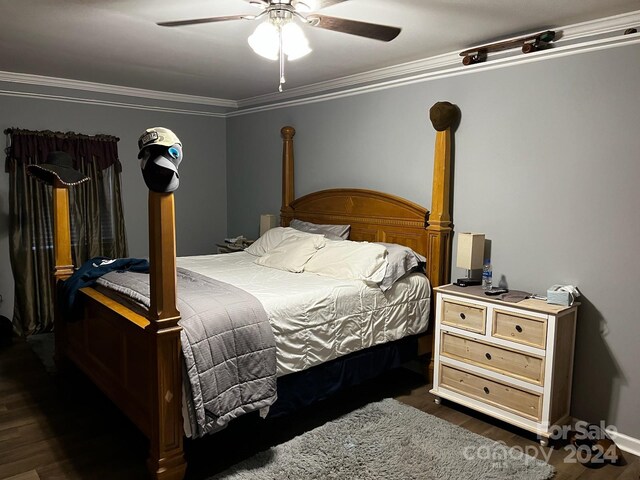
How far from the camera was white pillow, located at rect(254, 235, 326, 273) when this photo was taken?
368cm

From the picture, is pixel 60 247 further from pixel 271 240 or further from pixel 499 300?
pixel 499 300

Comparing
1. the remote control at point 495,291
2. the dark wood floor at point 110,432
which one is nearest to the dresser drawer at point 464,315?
the remote control at point 495,291

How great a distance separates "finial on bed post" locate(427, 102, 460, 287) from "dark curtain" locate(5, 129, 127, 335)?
3.19m

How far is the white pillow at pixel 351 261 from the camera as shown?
3.26 meters

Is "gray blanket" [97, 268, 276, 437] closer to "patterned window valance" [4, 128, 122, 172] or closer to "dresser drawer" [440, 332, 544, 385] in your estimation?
"dresser drawer" [440, 332, 544, 385]

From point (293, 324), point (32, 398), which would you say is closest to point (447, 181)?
point (293, 324)

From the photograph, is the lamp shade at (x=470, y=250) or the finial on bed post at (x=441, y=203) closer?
the lamp shade at (x=470, y=250)

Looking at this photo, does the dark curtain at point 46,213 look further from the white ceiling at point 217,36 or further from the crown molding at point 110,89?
the white ceiling at point 217,36

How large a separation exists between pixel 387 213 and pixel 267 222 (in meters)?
1.54

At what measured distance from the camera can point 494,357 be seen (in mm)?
2895

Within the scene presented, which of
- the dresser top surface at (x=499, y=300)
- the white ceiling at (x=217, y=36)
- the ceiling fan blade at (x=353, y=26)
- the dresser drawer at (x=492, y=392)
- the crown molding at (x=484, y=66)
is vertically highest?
the white ceiling at (x=217, y=36)

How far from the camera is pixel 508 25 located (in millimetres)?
2809

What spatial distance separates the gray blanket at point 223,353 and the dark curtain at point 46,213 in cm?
231

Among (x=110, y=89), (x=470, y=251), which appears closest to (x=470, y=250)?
(x=470, y=251)
